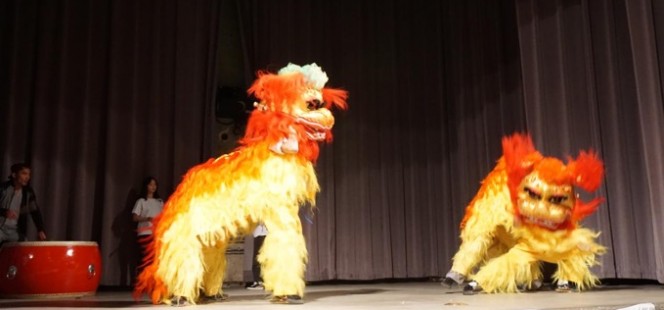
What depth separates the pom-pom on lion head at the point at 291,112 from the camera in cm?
299

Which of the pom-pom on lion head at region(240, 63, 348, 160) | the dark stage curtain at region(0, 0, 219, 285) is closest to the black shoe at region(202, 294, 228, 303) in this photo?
the pom-pom on lion head at region(240, 63, 348, 160)

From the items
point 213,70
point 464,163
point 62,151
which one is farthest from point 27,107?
point 464,163

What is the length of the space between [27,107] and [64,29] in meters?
0.65

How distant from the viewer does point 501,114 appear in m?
5.26

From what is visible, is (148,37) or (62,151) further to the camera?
(148,37)

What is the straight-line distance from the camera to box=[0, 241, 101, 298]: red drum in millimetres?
3545

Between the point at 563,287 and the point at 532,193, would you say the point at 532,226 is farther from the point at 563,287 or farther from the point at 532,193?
the point at 563,287

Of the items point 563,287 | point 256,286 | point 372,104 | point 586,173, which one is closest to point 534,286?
point 563,287

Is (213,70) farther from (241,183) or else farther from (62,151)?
(241,183)

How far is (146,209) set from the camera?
14.9ft

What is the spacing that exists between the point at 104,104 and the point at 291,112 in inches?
94.6

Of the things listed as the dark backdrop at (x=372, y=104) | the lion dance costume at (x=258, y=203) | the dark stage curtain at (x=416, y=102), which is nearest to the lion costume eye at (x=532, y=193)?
the dark backdrop at (x=372, y=104)

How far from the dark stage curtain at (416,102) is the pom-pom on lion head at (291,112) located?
→ 218cm

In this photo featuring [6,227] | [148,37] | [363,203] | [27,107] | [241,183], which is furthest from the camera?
[363,203]
